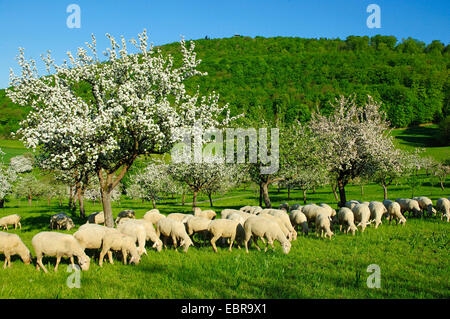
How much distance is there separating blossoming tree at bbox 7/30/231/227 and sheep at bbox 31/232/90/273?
14.5ft

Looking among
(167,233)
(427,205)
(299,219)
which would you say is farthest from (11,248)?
(427,205)

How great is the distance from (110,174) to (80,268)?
7.23 metres

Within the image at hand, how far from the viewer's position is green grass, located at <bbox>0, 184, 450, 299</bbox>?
26.6 ft

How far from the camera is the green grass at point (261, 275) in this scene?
8.09 m

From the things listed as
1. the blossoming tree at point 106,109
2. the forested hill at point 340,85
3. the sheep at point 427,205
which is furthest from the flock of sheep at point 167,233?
the forested hill at point 340,85

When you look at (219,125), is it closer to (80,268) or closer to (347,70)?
(80,268)

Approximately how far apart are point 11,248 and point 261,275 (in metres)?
8.98

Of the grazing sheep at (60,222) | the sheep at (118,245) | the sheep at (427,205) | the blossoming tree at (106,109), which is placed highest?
the blossoming tree at (106,109)

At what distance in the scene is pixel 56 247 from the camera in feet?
32.9

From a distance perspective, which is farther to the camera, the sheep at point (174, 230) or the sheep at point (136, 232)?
the sheep at point (174, 230)

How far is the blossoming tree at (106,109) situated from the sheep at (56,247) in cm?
443

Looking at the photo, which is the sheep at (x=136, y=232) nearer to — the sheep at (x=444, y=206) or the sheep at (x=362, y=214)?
the sheep at (x=362, y=214)
